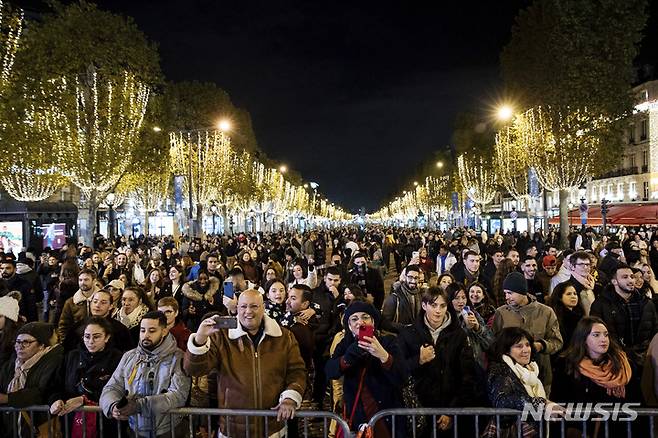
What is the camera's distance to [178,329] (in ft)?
22.5

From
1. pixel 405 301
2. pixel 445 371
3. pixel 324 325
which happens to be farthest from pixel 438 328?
pixel 324 325

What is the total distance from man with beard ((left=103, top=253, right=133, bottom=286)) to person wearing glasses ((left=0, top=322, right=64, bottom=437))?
7459 mm

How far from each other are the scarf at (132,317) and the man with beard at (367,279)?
4512mm

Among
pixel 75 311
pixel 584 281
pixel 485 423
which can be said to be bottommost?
pixel 485 423

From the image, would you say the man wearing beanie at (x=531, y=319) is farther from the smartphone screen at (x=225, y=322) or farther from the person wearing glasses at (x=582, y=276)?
the smartphone screen at (x=225, y=322)

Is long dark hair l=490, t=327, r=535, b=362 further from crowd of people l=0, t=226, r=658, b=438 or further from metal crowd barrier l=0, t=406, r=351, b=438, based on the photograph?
metal crowd barrier l=0, t=406, r=351, b=438

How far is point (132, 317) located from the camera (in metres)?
7.34

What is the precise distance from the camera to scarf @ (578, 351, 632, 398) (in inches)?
193

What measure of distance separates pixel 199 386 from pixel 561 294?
4468 mm

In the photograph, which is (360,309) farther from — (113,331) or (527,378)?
(113,331)

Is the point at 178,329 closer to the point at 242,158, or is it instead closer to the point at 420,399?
the point at 420,399

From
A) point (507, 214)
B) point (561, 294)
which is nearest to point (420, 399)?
point (561, 294)

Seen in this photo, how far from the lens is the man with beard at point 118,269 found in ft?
42.1

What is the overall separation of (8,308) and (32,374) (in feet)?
5.62
